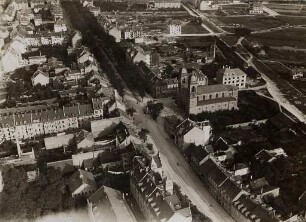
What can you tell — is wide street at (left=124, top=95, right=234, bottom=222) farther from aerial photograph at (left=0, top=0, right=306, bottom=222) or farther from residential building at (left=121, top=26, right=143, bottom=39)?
residential building at (left=121, top=26, right=143, bottom=39)

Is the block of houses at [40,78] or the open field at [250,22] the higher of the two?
the open field at [250,22]

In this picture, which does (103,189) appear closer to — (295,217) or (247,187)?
(247,187)

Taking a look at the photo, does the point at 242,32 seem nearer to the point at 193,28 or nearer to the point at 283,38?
the point at 283,38

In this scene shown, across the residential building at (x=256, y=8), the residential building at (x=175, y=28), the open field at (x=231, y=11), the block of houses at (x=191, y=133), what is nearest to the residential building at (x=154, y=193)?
the block of houses at (x=191, y=133)

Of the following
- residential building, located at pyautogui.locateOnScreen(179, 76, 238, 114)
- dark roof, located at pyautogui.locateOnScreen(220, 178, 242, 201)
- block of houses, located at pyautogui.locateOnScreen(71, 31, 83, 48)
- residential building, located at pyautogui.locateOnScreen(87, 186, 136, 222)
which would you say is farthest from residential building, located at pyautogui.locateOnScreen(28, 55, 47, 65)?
dark roof, located at pyautogui.locateOnScreen(220, 178, 242, 201)

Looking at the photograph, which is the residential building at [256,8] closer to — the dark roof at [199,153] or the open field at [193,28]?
the open field at [193,28]

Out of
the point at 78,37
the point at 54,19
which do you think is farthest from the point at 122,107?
the point at 54,19
